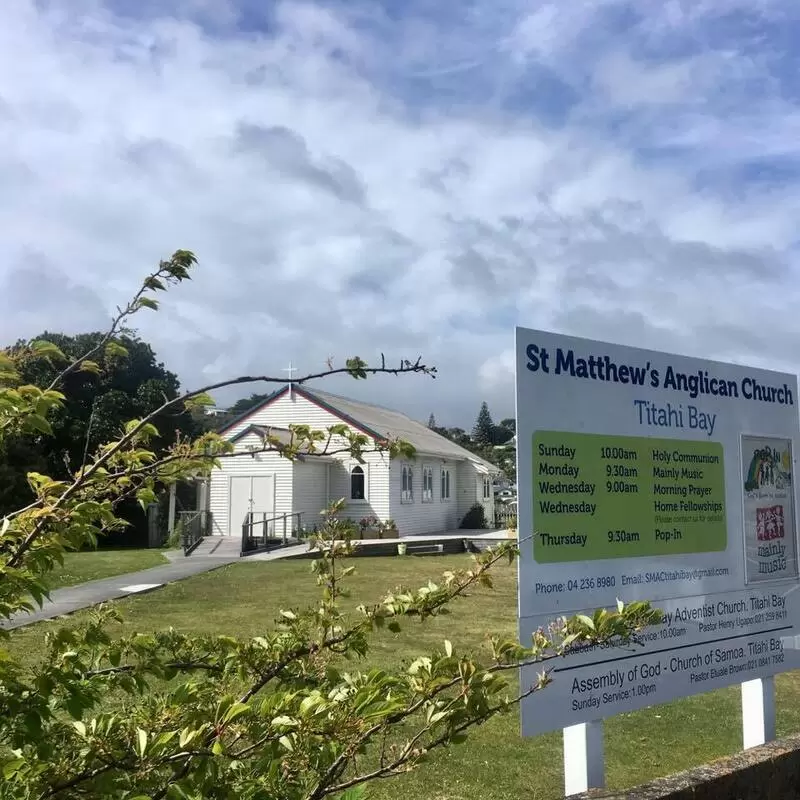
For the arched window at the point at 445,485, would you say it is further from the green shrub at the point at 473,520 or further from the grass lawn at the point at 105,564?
the grass lawn at the point at 105,564

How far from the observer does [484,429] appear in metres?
103

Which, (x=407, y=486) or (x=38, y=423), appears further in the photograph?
(x=407, y=486)

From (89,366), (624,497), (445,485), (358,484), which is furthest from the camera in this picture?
(445,485)

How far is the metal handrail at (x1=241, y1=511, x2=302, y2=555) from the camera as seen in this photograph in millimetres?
24372

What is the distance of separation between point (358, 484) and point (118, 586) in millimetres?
15581

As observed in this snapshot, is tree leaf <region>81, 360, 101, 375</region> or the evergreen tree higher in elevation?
the evergreen tree

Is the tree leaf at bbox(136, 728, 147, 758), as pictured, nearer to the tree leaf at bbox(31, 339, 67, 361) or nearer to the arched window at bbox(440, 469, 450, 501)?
the tree leaf at bbox(31, 339, 67, 361)

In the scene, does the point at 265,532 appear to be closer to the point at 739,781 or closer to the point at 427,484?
the point at 427,484

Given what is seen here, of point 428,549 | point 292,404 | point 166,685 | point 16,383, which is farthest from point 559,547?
point 292,404

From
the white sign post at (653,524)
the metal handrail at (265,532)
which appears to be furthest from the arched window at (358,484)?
the white sign post at (653,524)

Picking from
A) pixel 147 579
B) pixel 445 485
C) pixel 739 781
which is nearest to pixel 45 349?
pixel 739 781

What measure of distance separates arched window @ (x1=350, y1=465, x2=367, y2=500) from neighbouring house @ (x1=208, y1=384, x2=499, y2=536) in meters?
0.04

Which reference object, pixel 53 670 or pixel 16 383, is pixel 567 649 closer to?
pixel 53 670

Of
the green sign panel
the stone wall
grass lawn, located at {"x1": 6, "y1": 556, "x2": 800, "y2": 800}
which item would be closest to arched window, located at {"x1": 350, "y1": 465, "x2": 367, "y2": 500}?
grass lawn, located at {"x1": 6, "y1": 556, "x2": 800, "y2": 800}
